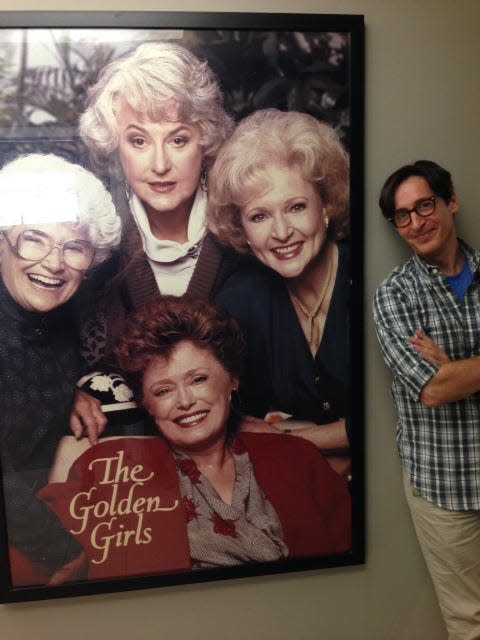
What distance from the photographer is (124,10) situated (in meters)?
1.64

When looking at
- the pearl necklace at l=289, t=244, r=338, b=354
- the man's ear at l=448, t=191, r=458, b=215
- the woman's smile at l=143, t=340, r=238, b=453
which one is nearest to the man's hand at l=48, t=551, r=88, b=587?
the woman's smile at l=143, t=340, r=238, b=453

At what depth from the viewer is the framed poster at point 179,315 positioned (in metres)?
1.63

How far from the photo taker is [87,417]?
68.1 inches

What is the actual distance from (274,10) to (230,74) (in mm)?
269

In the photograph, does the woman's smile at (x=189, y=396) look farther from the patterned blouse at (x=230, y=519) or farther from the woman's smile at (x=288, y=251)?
the woman's smile at (x=288, y=251)

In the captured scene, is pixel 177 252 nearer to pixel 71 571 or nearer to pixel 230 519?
pixel 230 519

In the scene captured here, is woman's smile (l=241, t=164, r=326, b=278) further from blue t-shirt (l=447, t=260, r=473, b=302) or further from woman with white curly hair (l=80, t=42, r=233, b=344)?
blue t-shirt (l=447, t=260, r=473, b=302)

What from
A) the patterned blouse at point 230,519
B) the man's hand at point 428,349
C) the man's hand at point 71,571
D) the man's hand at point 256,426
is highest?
the man's hand at point 428,349

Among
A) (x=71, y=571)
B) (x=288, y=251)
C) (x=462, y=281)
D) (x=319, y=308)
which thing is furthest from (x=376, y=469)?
(x=71, y=571)

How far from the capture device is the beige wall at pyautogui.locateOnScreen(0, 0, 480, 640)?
5.75 ft

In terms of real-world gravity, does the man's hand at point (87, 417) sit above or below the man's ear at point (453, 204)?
below

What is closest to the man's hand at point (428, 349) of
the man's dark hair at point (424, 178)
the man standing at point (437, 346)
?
the man standing at point (437, 346)

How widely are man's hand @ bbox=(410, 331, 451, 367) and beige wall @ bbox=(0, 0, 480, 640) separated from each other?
0.74 ft

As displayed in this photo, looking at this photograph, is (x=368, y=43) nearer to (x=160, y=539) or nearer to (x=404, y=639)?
(x=160, y=539)
